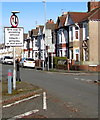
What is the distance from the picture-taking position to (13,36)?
43.1ft

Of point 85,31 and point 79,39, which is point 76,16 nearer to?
point 79,39

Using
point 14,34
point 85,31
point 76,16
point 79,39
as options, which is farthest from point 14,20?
point 76,16

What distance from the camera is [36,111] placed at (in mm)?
8836

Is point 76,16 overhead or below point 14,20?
overhead

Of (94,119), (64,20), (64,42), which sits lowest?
(94,119)

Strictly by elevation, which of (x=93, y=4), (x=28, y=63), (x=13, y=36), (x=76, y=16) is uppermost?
(x=93, y=4)

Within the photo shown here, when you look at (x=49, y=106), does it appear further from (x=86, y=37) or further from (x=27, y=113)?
(x=86, y=37)

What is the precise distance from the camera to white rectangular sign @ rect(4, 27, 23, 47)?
1300cm

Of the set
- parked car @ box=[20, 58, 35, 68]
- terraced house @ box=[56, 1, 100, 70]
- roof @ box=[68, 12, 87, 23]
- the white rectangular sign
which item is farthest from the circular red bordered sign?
parked car @ box=[20, 58, 35, 68]

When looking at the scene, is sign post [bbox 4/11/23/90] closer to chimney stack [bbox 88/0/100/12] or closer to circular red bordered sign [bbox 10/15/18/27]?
circular red bordered sign [bbox 10/15/18/27]

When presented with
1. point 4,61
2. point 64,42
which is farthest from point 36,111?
point 4,61

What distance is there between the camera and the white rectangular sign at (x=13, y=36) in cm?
1300

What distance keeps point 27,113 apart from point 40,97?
10.4 feet

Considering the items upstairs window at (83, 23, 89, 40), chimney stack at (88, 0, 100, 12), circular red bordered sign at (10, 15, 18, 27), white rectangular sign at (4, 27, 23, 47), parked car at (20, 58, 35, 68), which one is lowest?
parked car at (20, 58, 35, 68)
